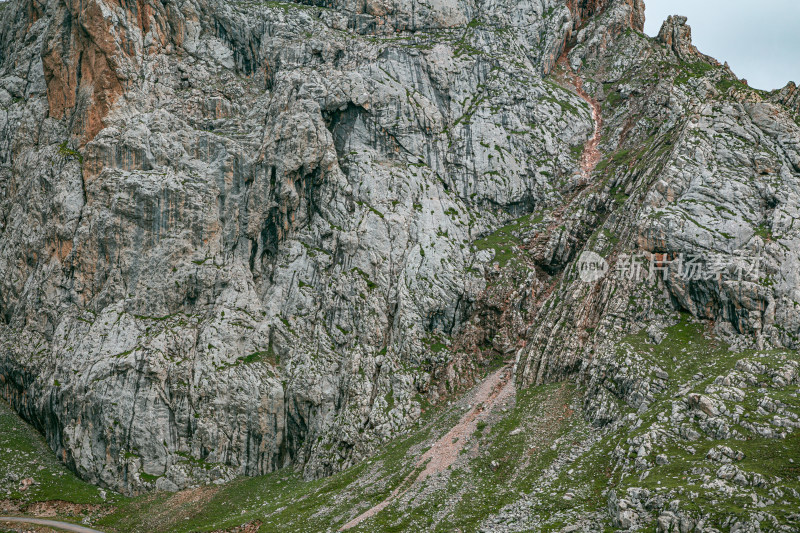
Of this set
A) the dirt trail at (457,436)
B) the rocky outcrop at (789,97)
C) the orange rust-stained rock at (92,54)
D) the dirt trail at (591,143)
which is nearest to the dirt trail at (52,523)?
the dirt trail at (457,436)

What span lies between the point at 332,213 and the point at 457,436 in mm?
40338

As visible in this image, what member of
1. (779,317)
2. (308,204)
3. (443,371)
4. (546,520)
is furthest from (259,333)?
(779,317)

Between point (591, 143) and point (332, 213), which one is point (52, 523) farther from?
point (591, 143)

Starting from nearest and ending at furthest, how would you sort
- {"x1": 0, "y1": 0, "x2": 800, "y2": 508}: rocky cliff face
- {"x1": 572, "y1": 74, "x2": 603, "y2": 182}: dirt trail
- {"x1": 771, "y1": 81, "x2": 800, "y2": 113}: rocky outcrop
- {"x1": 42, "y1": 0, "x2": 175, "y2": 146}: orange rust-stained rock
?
{"x1": 0, "y1": 0, "x2": 800, "y2": 508}: rocky cliff face < {"x1": 771, "y1": 81, "x2": 800, "y2": 113}: rocky outcrop < {"x1": 42, "y1": 0, "x2": 175, "y2": 146}: orange rust-stained rock < {"x1": 572, "y1": 74, "x2": 603, "y2": 182}: dirt trail

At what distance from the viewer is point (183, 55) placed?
97.5m

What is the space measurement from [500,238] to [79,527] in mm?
67531

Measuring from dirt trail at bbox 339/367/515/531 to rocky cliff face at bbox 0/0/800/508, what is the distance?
2986mm

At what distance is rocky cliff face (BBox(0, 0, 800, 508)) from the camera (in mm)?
67562

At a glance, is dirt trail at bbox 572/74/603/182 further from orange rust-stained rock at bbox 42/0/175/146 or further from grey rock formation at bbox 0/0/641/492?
orange rust-stained rock at bbox 42/0/175/146

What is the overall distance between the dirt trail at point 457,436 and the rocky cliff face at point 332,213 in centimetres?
299

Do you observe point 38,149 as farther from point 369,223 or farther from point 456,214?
point 456,214

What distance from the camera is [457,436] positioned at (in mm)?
60625

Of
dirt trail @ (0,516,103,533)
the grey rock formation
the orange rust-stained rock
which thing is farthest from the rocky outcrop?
dirt trail @ (0,516,103,533)

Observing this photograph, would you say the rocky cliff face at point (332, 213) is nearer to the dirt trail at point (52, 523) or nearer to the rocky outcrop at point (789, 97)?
the rocky outcrop at point (789, 97)
